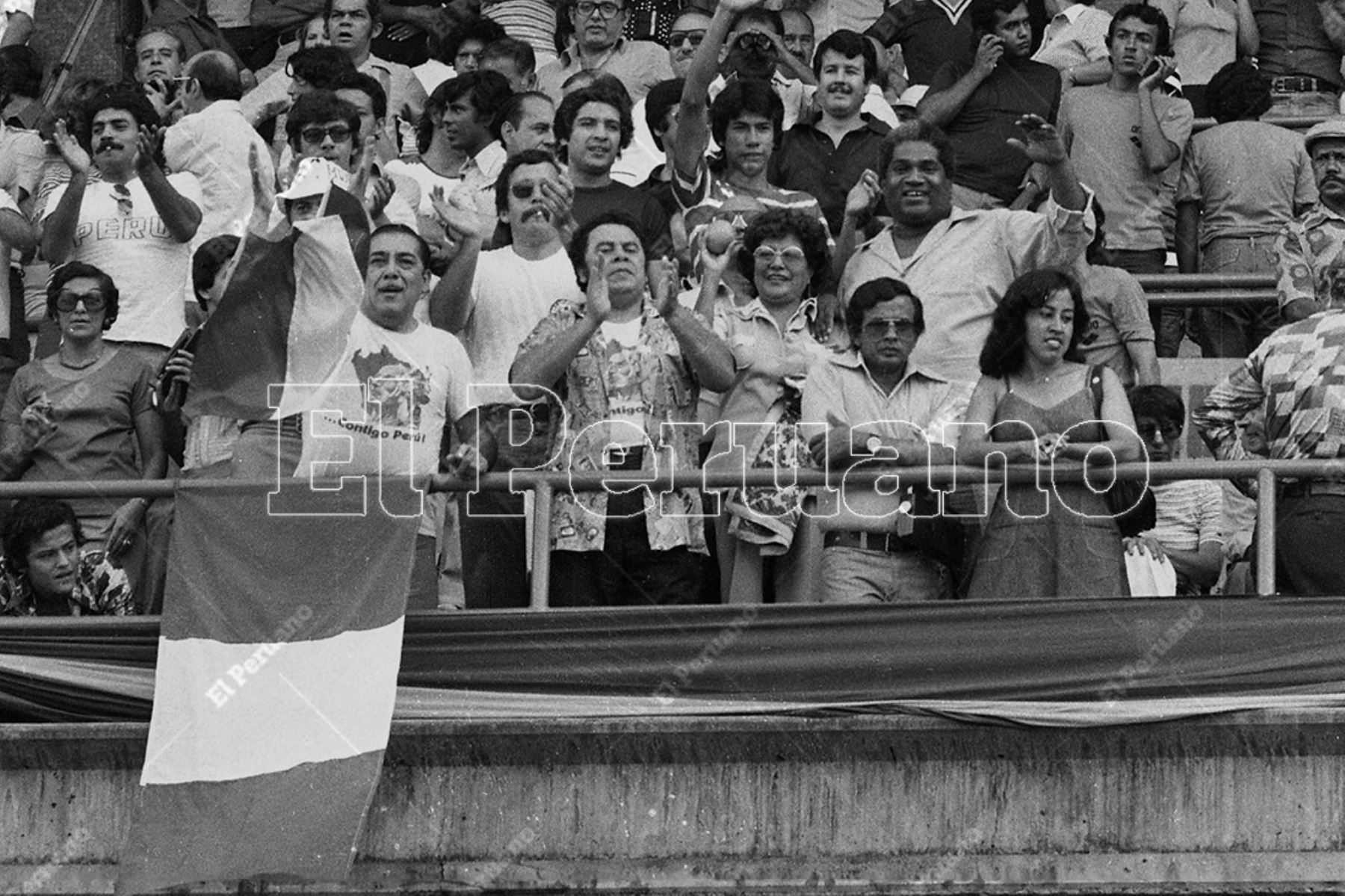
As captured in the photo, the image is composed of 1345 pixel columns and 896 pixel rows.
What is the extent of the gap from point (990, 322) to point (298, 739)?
3178mm

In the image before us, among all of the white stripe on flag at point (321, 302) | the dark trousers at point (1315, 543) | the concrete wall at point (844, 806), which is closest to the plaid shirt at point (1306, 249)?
the dark trousers at point (1315, 543)

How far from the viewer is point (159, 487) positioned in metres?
11.2

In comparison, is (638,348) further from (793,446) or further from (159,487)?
(159,487)

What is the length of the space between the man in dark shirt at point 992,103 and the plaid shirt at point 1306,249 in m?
1.39

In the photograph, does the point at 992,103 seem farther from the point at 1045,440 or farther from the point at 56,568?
the point at 56,568

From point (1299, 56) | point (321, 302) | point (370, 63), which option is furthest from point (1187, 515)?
point (370, 63)

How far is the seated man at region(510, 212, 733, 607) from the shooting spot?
37.0 ft

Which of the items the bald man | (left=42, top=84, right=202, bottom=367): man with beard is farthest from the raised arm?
the bald man

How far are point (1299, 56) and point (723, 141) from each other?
15.4ft

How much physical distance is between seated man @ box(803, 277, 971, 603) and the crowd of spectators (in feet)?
0.05

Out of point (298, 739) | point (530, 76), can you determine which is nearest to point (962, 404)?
point (298, 739)

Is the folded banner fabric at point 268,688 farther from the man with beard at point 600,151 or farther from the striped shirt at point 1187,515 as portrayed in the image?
the striped shirt at point 1187,515

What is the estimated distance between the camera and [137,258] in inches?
529

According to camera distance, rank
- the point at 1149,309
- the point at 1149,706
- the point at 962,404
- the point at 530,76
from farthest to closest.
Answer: the point at 530,76
the point at 1149,309
the point at 962,404
the point at 1149,706
